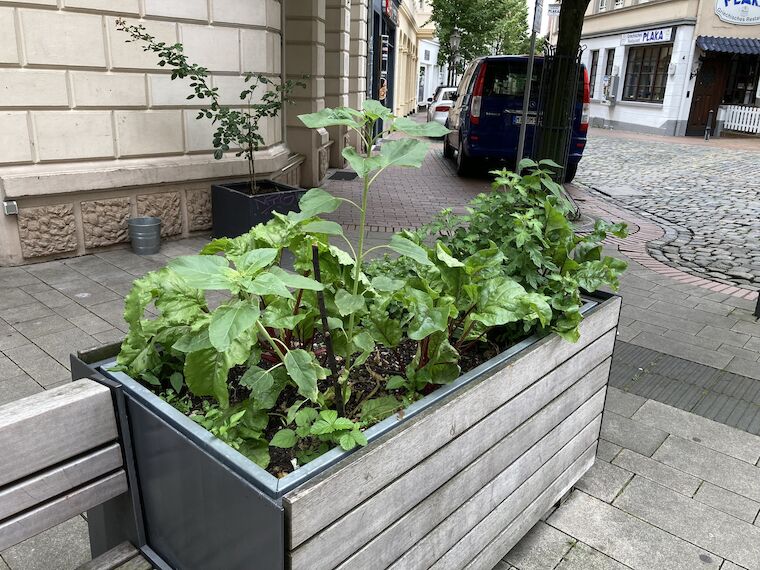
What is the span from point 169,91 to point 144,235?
147 cm

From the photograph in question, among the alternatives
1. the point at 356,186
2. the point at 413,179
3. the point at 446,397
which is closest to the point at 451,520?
the point at 446,397

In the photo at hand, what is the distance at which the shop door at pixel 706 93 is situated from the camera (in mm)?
25469

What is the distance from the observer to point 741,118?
24.3 metres

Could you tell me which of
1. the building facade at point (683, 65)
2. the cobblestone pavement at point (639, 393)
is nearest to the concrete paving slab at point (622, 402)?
the cobblestone pavement at point (639, 393)

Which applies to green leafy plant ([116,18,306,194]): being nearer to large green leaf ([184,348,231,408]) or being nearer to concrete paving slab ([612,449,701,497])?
concrete paving slab ([612,449,701,497])

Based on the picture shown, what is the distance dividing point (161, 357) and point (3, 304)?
138 inches

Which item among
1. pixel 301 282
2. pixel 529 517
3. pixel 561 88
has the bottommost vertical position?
pixel 529 517

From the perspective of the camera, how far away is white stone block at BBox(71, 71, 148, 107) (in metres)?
5.71

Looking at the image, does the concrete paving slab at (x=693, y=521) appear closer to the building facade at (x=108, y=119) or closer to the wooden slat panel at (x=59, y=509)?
the wooden slat panel at (x=59, y=509)

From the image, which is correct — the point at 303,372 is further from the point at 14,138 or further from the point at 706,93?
the point at 706,93

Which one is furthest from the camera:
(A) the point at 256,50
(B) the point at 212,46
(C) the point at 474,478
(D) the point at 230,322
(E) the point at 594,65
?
(E) the point at 594,65

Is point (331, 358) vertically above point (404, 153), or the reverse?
point (404, 153)

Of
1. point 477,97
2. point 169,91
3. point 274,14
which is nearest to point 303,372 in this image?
point 169,91

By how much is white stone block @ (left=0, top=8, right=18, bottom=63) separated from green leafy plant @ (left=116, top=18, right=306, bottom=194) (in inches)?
33.9
